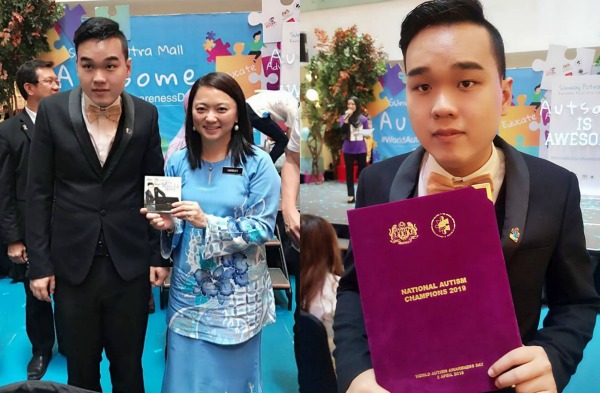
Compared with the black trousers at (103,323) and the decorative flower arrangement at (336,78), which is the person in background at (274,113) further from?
the black trousers at (103,323)

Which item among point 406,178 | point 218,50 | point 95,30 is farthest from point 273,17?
point 406,178

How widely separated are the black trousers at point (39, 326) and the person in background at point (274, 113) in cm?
141

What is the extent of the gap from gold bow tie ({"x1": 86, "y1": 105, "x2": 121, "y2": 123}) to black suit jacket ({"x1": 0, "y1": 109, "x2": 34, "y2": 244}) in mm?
609

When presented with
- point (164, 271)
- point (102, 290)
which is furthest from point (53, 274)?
point (164, 271)

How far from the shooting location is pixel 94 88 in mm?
1556

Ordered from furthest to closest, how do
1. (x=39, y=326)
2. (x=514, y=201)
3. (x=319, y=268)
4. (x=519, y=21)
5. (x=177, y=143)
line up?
1. (x=39, y=326)
2. (x=177, y=143)
3. (x=319, y=268)
4. (x=519, y=21)
5. (x=514, y=201)

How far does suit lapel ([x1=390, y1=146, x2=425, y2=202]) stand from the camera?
0.85 meters

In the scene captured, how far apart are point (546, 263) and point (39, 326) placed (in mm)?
2275

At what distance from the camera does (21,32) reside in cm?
209

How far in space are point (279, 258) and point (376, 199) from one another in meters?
0.96

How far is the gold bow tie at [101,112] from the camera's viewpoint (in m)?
1.60

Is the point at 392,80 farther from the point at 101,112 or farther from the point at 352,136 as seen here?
the point at 101,112

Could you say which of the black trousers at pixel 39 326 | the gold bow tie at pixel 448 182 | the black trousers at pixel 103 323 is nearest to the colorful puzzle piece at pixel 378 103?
the gold bow tie at pixel 448 182

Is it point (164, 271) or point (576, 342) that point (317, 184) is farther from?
point (576, 342)
